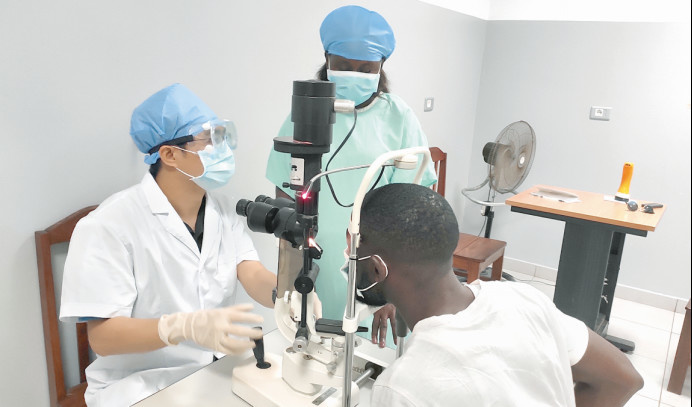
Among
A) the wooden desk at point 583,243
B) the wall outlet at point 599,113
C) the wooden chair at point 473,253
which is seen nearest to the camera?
the wooden desk at point 583,243

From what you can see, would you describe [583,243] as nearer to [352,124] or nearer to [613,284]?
[613,284]

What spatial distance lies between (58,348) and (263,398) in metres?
0.78

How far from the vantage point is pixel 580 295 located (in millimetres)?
2586

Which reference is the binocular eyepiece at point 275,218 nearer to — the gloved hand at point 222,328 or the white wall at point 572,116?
the gloved hand at point 222,328

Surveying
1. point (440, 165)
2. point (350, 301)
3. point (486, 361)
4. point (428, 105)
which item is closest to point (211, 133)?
point (350, 301)

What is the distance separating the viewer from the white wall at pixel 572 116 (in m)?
2.87

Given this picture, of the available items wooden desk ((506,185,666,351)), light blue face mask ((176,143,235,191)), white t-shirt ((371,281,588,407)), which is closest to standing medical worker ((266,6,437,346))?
light blue face mask ((176,143,235,191))

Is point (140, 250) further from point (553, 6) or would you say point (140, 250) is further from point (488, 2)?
point (488, 2)

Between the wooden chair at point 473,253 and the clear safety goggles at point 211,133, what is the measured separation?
133 cm

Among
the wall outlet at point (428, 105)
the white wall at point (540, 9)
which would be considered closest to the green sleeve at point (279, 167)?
the white wall at point (540, 9)

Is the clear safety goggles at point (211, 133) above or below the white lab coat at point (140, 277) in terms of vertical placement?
above

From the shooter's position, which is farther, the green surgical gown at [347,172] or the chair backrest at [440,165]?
the chair backrest at [440,165]

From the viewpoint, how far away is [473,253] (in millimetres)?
2846

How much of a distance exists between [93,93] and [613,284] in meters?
2.82
